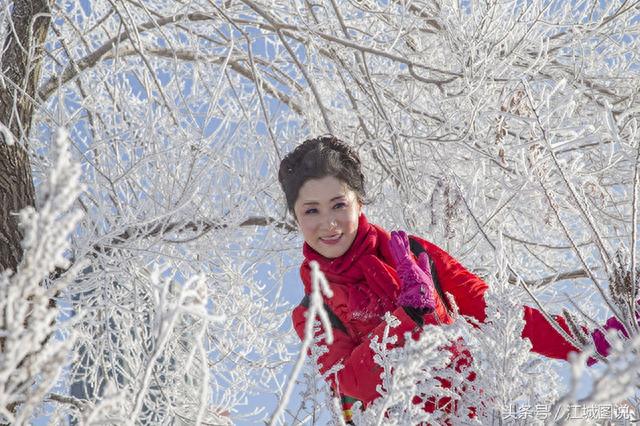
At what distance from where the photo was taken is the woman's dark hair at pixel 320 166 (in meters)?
→ 2.59

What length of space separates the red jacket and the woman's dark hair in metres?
0.17

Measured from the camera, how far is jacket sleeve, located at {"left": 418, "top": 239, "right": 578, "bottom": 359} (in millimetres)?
2189

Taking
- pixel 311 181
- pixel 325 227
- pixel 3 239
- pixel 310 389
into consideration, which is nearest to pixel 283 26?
A: pixel 311 181

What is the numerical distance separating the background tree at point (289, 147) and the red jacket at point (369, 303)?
238 mm

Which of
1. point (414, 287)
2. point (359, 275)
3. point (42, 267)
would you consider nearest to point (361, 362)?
point (414, 287)

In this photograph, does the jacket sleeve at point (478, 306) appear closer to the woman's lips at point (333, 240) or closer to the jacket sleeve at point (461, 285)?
the jacket sleeve at point (461, 285)

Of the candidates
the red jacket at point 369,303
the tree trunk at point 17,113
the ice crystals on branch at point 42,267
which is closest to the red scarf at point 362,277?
the red jacket at point 369,303

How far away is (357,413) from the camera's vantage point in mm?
1498

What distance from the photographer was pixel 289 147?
4.21m

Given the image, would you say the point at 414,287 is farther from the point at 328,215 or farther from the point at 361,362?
the point at 328,215

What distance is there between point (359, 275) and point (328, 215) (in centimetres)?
25

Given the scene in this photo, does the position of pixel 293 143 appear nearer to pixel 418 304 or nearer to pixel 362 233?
pixel 362 233

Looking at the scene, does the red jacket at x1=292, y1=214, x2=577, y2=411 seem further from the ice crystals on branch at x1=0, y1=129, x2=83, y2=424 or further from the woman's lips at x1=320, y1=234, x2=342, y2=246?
the ice crystals on branch at x1=0, y1=129, x2=83, y2=424

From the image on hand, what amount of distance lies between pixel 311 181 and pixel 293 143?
1.69 metres
